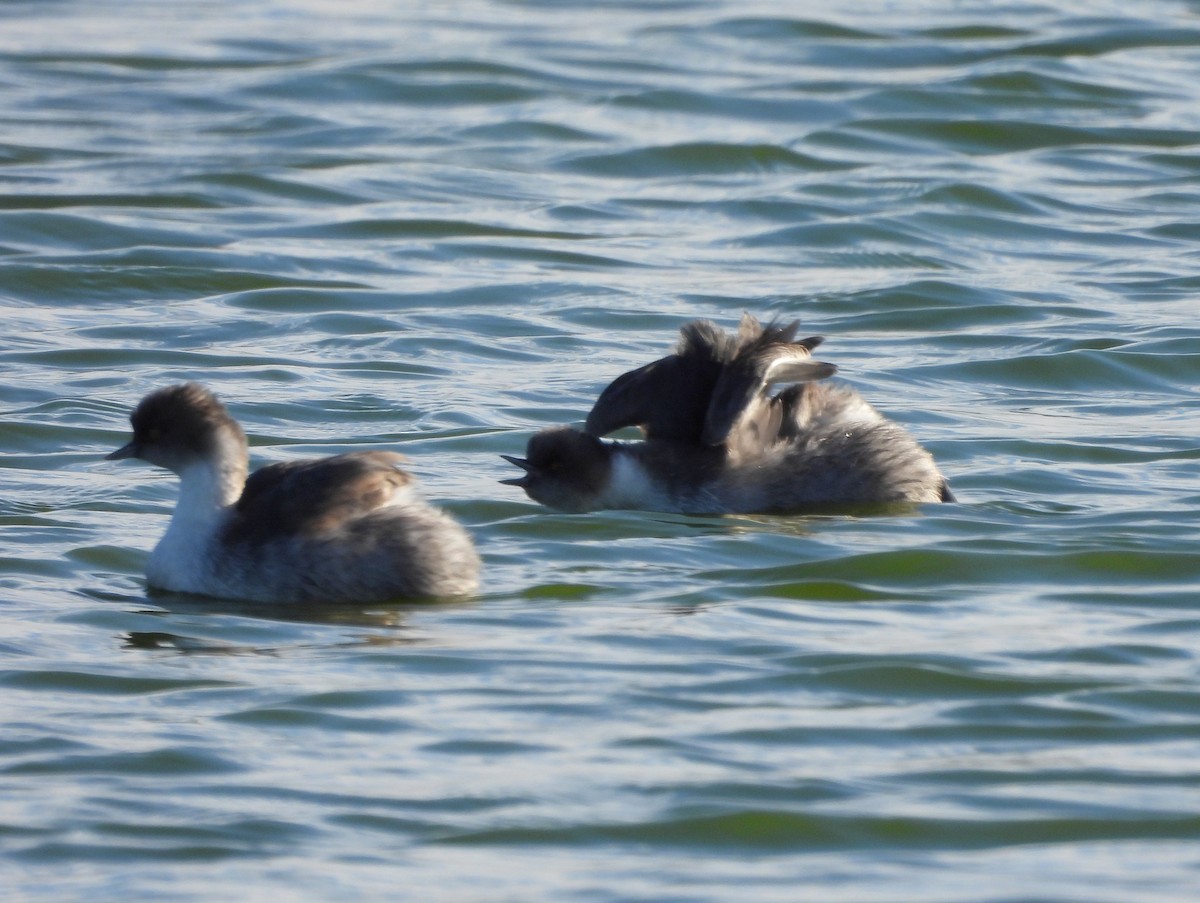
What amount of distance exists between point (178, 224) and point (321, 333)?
10.9 ft

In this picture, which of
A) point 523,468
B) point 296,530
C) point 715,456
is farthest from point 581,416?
point 296,530

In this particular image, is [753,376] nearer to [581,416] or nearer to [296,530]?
[296,530]

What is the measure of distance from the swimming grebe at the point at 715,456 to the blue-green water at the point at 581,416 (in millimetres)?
230

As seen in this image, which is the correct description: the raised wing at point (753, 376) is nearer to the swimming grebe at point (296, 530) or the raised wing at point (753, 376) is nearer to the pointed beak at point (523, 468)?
the pointed beak at point (523, 468)

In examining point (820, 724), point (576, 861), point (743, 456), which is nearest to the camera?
point (576, 861)

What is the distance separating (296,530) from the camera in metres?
8.22

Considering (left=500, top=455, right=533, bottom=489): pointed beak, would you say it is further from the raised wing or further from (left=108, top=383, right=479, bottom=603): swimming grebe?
(left=108, top=383, right=479, bottom=603): swimming grebe

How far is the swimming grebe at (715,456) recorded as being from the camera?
9562 millimetres

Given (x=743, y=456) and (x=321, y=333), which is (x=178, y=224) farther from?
(x=743, y=456)

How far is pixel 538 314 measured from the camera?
14.2 m

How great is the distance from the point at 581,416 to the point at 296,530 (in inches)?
138

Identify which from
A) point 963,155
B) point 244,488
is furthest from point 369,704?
point 963,155

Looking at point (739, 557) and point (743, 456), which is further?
point (743, 456)

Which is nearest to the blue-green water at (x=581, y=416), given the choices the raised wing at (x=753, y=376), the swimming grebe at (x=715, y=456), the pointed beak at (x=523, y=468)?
the pointed beak at (x=523, y=468)
